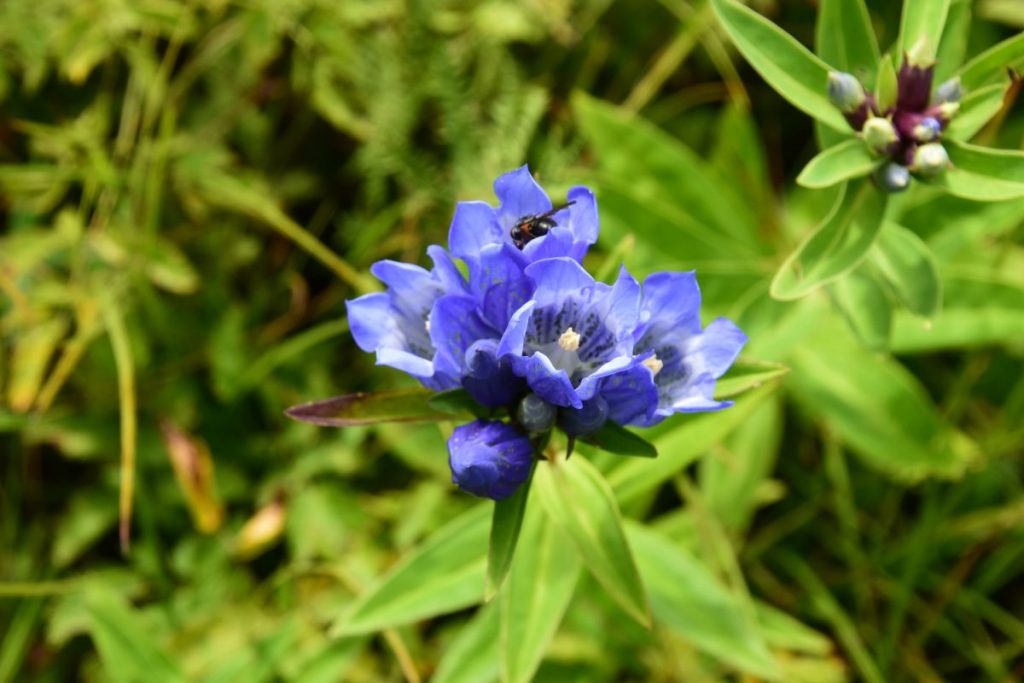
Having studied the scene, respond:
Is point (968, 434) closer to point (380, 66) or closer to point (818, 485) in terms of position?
point (818, 485)

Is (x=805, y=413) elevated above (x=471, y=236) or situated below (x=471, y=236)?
below

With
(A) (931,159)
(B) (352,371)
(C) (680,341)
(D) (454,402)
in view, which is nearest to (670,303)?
(C) (680,341)

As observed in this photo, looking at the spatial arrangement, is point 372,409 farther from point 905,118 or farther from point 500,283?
point 905,118

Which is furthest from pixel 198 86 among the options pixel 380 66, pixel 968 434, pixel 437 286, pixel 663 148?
pixel 968 434

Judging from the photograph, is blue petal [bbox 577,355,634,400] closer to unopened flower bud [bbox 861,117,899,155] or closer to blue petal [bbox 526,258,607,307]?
blue petal [bbox 526,258,607,307]

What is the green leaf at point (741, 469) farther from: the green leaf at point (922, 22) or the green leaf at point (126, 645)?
the green leaf at point (126, 645)

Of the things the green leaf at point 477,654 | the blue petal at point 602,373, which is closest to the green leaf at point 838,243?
the blue petal at point 602,373
